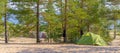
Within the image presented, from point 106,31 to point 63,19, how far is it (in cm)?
393

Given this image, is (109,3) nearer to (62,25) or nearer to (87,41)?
(62,25)

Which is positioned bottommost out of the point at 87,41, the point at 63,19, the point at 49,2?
the point at 87,41

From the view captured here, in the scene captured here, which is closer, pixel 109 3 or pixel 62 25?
pixel 62 25

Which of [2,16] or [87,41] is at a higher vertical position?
[2,16]

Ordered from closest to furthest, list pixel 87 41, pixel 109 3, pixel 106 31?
1. pixel 87 41
2. pixel 106 31
3. pixel 109 3

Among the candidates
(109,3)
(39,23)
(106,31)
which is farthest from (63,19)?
(109,3)

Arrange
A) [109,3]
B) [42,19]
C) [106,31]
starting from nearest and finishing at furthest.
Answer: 1. [42,19]
2. [106,31]
3. [109,3]

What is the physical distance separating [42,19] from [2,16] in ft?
11.3

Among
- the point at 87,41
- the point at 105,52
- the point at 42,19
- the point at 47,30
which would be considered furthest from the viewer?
the point at 47,30

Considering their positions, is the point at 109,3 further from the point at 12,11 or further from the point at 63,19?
the point at 12,11

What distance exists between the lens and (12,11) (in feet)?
53.0

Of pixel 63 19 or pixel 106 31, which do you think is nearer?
pixel 63 19

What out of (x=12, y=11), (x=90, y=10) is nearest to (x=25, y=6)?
(x=12, y=11)

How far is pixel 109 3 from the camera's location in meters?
19.7
